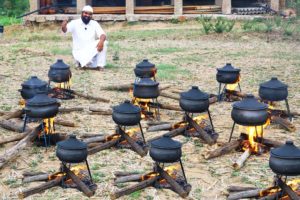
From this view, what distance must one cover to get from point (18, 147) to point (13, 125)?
1.20 meters

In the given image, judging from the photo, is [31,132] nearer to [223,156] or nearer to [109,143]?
[109,143]

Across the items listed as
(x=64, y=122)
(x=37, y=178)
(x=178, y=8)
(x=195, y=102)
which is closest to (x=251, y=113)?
(x=195, y=102)

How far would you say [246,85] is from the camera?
454 inches

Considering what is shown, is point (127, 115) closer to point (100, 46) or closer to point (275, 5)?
point (100, 46)

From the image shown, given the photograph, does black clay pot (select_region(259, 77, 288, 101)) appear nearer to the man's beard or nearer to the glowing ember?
the glowing ember

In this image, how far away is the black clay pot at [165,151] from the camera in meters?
5.93

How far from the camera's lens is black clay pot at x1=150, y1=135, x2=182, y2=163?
5.93 meters

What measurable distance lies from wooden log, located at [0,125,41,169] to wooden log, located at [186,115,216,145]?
195cm

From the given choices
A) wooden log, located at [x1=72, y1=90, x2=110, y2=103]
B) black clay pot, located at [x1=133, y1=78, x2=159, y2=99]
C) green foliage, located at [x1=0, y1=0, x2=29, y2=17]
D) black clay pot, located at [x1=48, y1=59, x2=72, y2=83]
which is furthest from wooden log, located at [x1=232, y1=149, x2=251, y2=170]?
green foliage, located at [x1=0, y1=0, x2=29, y2=17]

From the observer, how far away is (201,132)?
775cm

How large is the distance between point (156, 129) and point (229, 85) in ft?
7.54

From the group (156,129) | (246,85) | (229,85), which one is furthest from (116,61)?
(156,129)

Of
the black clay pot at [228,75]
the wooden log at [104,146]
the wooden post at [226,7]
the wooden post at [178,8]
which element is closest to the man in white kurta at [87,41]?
the black clay pot at [228,75]

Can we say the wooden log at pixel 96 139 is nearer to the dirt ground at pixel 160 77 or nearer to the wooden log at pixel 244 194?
the dirt ground at pixel 160 77
